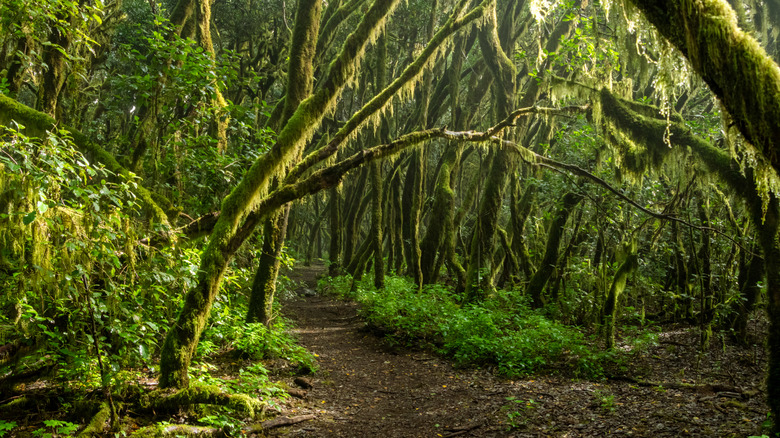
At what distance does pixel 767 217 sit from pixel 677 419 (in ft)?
8.67

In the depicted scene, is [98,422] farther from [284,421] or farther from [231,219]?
[231,219]

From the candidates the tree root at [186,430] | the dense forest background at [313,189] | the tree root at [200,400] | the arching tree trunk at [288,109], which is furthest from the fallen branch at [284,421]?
the arching tree trunk at [288,109]

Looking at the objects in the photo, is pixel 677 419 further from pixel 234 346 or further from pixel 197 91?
pixel 197 91

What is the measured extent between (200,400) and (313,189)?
281cm

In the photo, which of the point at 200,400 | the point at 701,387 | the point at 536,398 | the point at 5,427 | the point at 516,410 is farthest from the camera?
the point at 536,398

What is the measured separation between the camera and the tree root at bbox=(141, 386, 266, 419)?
4828 mm

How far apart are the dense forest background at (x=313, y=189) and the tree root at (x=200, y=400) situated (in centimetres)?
2

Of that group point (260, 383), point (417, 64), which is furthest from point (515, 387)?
point (417, 64)

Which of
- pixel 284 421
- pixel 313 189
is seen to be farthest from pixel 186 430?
pixel 313 189

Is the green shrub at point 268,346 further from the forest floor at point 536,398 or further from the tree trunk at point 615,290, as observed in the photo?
the tree trunk at point 615,290

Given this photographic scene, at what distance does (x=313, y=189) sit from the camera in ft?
18.9

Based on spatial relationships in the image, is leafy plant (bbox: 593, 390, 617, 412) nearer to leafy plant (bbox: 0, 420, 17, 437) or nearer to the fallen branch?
the fallen branch

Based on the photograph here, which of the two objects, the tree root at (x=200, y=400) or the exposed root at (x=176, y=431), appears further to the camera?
the tree root at (x=200, y=400)

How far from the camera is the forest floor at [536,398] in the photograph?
5.48 m
